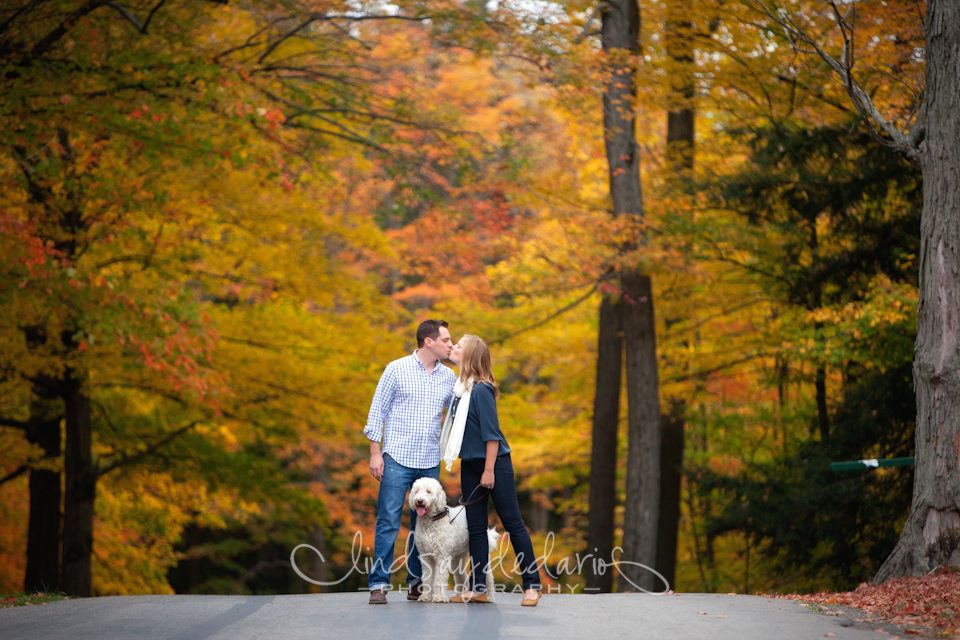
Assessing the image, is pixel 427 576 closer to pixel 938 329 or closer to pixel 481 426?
pixel 481 426

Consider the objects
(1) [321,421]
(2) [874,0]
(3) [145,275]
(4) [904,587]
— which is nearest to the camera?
(4) [904,587]

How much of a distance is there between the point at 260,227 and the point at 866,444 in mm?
9127

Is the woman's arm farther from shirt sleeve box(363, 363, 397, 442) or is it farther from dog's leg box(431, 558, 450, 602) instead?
shirt sleeve box(363, 363, 397, 442)

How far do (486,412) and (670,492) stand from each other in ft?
37.6

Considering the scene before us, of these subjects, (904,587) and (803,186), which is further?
(803,186)

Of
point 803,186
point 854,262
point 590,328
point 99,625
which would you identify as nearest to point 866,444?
point 854,262

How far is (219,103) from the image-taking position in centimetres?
852

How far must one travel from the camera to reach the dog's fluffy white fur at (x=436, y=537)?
20.1ft

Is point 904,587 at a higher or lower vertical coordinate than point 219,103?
lower

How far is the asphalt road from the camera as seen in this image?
5.18 metres

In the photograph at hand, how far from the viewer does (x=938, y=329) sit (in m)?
7.23

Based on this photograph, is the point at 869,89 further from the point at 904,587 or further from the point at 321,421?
the point at 321,421

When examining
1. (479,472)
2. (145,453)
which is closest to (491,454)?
(479,472)

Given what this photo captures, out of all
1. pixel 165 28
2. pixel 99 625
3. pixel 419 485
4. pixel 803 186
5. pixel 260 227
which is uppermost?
pixel 165 28
